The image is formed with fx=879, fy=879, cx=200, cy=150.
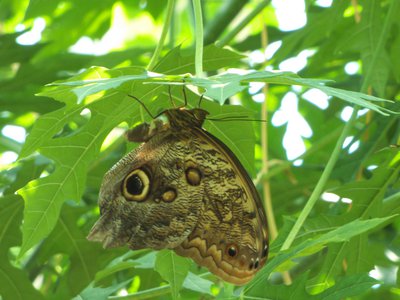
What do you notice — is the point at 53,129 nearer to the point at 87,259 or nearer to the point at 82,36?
the point at 87,259

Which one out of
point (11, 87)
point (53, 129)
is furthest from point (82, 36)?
point (53, 129)

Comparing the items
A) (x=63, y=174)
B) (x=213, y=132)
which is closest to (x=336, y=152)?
(x=213, y=132)

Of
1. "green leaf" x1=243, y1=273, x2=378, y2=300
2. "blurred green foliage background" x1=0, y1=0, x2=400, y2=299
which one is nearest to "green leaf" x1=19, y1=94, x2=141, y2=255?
"blurred green foliage background" x1=0, y1=0, x2=400, y2=299

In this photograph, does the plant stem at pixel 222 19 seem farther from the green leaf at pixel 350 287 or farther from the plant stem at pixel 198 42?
the green leaf at pixel 350 287

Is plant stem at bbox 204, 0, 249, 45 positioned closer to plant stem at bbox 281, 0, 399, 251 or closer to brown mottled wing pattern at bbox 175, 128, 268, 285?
plant stem at bbox 281, 0, 399, 251

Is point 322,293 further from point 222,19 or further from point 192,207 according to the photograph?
point 222,19

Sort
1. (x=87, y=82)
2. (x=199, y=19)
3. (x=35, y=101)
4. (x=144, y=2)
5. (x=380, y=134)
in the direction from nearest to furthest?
(x=87, y=82), (x=199, y=19), (x=380, y=134), (x=35, y=101), (x=144, y=2)
